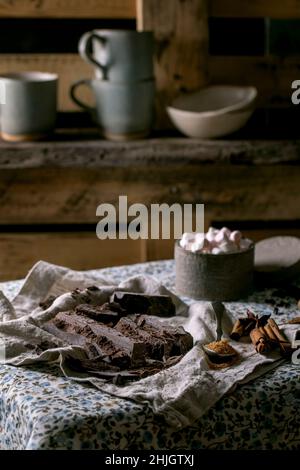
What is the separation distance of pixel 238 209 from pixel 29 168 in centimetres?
84

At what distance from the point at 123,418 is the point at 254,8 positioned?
7.18 feet

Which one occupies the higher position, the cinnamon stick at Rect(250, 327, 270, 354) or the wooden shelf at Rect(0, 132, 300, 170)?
the wooden shelf at Rect(0, 132, 300, 170)

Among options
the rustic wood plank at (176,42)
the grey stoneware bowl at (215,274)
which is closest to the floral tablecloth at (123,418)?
the grey stoneware bowl at (215,274)

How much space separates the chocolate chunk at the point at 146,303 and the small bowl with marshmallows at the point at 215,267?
0.49ft

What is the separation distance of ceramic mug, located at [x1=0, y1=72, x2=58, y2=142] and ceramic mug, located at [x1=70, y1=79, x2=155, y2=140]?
4.2 inches

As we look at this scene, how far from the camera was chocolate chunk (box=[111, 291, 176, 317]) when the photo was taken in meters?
2.11

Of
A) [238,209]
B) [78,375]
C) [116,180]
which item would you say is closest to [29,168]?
[116,180]

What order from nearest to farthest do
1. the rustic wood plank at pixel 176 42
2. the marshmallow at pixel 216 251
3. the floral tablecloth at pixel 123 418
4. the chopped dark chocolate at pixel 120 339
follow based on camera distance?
the floral tablecloth at pixel 123 418 → the chopped dark chocolate at pixel 120 339 → the marshmallow at pixel 216 251 → the rustic wood plank at pixel 176 42

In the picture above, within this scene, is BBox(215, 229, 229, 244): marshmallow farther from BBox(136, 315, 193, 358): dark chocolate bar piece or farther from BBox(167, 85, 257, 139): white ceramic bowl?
BBox(167, 85, 257, 139): white ceramic bowl

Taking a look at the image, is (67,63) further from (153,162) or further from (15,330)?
(15,330)

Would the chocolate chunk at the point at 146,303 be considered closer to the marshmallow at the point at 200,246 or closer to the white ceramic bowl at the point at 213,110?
the marshmallow at the point at 200,246

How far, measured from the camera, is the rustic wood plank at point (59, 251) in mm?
3498
